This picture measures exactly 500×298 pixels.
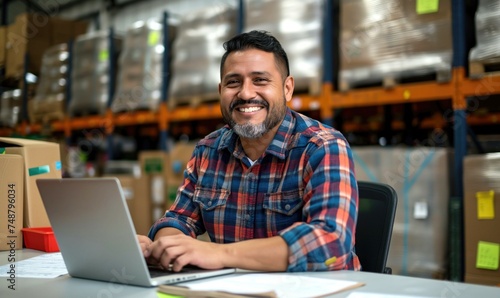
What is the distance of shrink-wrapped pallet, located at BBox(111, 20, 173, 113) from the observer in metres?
5.52

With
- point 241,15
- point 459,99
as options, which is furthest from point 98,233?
point 241,15

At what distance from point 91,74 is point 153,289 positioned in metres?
5.37

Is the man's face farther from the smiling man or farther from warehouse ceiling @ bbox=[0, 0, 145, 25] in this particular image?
warehouse ceiling @ bbox=[0, 0, 145, 25]

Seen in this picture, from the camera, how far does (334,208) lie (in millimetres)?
1733

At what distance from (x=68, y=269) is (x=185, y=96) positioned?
3.68 m

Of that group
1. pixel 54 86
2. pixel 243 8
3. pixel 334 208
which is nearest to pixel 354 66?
pixel 243 8

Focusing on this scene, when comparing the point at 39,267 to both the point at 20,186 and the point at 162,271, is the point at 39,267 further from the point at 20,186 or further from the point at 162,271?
the point at 20,186

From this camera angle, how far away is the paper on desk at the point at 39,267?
61.9 inches

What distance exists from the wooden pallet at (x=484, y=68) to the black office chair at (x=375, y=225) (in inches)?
65.1

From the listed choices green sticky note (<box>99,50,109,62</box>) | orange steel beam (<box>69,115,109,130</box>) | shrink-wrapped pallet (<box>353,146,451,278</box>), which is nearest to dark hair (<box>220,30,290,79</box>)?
shrink-wrapped pallet (<box>353,146,451,278</box>)

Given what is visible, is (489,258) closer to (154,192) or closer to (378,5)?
(378,5)

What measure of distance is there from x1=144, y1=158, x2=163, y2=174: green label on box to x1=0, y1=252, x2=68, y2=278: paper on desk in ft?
11.0

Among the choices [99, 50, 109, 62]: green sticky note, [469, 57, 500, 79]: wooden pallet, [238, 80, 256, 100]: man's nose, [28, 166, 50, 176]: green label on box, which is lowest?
[28, 166, 50, 176]: green label on box

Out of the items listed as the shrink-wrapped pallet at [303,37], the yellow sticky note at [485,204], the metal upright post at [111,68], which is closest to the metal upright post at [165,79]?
the metal upright post at [111,68]
